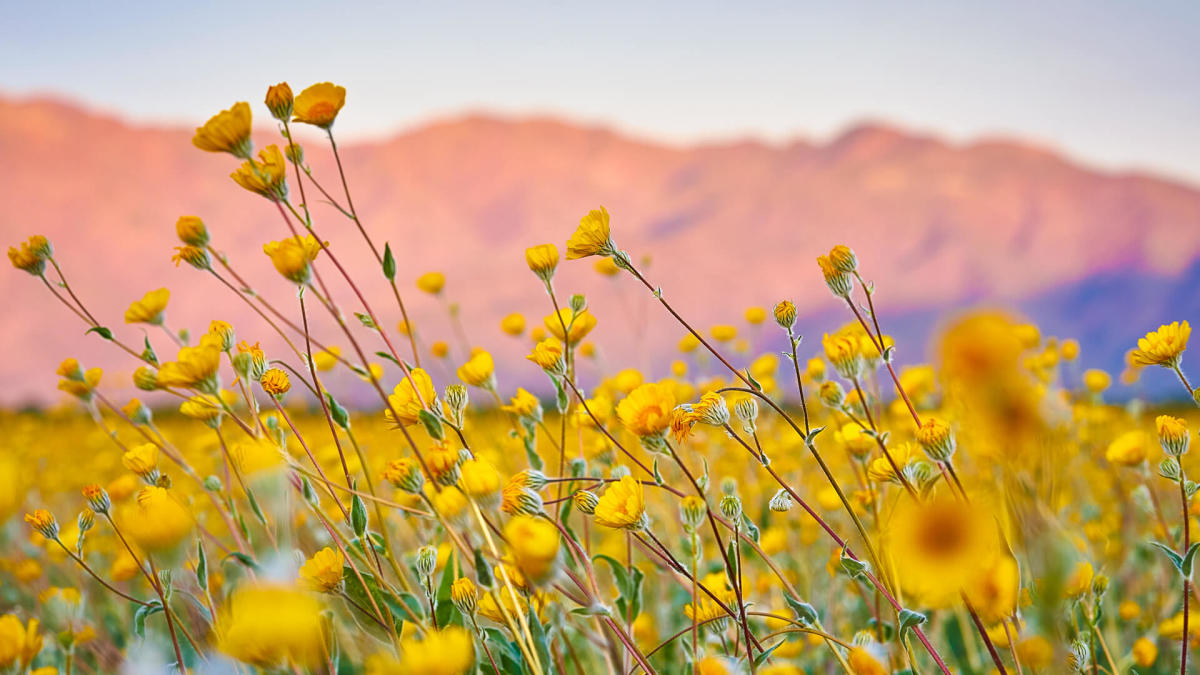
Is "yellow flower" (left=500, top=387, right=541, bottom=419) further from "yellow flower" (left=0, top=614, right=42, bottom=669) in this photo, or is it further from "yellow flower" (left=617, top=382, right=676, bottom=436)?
"yellow flower" (left=0, top=614, right=42, bottom=669)

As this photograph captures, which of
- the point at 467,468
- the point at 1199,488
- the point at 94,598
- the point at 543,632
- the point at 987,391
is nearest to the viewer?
the point at 987,391

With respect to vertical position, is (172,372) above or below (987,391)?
above

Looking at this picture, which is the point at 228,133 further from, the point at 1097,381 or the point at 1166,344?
the point at 1097,381

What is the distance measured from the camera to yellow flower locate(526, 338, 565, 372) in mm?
1361

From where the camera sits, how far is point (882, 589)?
98cm

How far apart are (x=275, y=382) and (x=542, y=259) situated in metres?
0.52

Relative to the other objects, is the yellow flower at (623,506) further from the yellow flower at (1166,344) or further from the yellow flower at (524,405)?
the yellow flower at (1166,344)

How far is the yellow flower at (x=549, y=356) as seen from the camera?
1.36 m

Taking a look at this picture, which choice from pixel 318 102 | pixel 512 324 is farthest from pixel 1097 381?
pixel 318 102

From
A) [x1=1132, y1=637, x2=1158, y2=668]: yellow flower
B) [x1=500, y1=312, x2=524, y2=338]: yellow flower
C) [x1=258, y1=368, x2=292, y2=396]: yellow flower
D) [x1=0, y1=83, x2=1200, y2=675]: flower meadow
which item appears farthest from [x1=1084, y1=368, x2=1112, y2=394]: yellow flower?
[x1=258, y1=368, x2=292, y2=396]: yellow flower

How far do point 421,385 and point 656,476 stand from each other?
41cm

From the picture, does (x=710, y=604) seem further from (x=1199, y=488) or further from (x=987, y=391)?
(x=987, y=391)

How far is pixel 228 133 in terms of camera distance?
1125 mm

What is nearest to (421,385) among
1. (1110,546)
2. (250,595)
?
(250,595)
